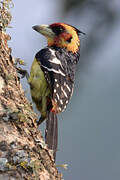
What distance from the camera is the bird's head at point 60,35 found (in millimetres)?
3867

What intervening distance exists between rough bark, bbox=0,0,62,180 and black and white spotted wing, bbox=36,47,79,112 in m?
0.83

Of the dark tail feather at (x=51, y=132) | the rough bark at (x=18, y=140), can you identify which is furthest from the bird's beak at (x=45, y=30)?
the rough bark at (x=18, y=140)

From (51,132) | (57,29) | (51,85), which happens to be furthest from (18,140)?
(57,29)

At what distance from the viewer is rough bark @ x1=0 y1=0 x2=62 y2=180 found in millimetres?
1743

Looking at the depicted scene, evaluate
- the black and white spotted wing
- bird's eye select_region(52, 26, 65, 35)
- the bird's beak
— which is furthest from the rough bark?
bird's eye select_region(52, 26, 65, 35)

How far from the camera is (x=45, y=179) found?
186 centimetres

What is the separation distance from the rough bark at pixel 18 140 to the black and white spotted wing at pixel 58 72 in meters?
0.83

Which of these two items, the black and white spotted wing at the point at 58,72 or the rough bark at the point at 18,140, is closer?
the rough bark at the point at 18,140

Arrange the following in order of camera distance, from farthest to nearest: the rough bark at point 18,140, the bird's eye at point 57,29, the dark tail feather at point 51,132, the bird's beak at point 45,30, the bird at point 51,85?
the bird's eye at point 57,29, the bird's beak at point 45,30, the bird at point 51,85, the dark tail feather at point 51,132, the rough bark at point 18,140

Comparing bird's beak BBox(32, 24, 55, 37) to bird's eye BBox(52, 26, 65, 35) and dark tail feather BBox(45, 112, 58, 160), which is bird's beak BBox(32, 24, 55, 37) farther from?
dark tail feather BBox(45, 112, 58, 160)

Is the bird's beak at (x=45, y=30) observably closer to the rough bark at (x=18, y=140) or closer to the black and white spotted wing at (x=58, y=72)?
the black and white spotted wing at (x=58, y=72)

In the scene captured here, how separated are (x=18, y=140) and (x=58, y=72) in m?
1.48

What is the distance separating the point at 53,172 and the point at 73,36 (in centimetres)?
224

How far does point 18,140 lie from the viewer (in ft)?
6.14
